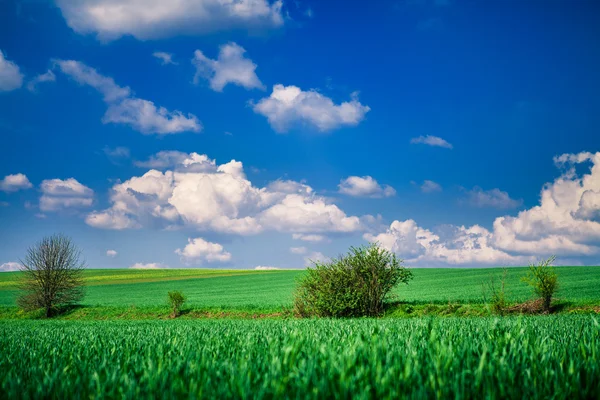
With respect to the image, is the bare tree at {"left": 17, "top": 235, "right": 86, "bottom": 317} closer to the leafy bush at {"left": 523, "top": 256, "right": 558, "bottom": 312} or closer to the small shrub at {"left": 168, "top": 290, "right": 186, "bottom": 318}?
the small shrub at {"left": 168, "top": 290, "right": 186, "bottom": 318}

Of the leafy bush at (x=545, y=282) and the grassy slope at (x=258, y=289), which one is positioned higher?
the leafy bush at (x=545, y=282)

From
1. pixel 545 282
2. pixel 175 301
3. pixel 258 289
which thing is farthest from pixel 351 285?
pixel 258 289

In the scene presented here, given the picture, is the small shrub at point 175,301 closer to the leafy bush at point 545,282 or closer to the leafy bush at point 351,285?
the leafy bush at point 351,285

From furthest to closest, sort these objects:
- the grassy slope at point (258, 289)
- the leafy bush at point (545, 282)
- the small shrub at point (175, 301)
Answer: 1. the grassy slope at point (258, 289)
2. the small shrub at point (175, 301)
3. the leafy bush at point (545, 282)

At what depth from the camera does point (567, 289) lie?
42.1 metres

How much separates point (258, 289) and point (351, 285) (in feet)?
122

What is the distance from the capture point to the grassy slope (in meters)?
42.9

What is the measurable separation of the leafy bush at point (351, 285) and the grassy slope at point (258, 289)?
4091 millimetres

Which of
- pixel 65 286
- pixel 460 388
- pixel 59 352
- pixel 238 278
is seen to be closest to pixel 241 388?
pixel 460 388

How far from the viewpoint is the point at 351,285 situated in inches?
1216

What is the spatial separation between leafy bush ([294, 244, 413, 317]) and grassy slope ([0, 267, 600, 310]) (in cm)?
409

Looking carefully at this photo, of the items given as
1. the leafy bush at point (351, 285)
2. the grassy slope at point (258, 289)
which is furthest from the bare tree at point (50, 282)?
the leafy bush at point (351, 285)

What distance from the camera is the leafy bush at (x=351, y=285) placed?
98.7 feet

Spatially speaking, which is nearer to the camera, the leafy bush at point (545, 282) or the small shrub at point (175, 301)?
the leafy bush at point (545, 282)
